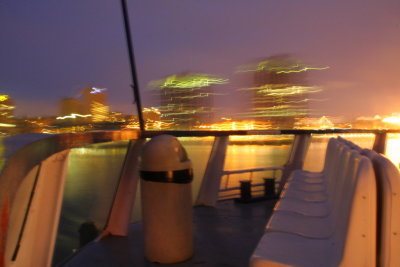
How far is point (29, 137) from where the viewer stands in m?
1.61

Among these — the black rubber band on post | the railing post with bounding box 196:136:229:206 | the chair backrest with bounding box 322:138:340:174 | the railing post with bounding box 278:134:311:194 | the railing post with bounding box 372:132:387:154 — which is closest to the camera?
the black rubber band on post

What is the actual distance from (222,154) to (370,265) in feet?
15.1

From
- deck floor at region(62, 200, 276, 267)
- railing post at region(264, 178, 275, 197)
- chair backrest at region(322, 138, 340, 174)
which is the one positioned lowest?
deck floor at region(62, 200, 276, 267)

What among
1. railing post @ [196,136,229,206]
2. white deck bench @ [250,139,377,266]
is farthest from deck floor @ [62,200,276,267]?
white deck bench @ [250,139,377,266]

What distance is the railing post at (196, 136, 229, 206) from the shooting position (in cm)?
614

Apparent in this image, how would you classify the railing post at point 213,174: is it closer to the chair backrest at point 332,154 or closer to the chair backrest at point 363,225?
the chair backrest at point 332,154

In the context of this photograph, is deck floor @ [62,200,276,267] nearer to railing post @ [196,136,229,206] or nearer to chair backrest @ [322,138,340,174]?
railing post @ [196,136,229,206]

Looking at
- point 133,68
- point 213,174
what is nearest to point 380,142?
point 213,174

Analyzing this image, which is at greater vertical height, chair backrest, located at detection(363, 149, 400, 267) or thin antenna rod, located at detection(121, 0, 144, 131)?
thin antenna rod, located at detection(121, 0, 144, 131)

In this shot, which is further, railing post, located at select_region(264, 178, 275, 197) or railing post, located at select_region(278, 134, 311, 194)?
railing post, located at select_region(278, 134, 311, 194)

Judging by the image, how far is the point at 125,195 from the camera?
451 centimetres

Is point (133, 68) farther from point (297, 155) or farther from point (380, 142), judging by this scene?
point (380, 142)

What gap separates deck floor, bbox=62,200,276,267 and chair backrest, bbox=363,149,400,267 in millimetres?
1889

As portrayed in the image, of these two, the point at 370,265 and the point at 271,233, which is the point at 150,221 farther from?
the point at 370,265
